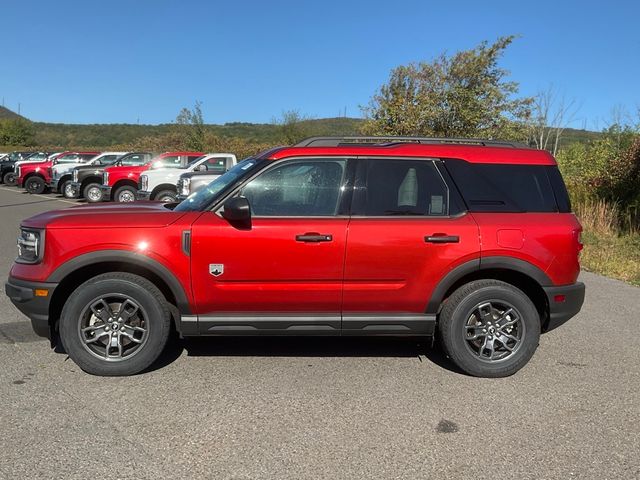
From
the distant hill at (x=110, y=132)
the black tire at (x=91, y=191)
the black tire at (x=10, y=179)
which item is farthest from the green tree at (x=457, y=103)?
the distant hill at (x=110, y=132)

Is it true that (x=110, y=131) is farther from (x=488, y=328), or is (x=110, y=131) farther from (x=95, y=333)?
(x=488, y=328)

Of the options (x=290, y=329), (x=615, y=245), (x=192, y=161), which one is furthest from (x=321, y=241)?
(x=192, y=161)

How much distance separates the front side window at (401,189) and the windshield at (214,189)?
90 cm

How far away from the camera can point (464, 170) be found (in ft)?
14.0

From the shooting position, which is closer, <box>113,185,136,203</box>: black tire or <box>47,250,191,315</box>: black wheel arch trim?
<box>47,250,191,315</box>: black wheel arch trim

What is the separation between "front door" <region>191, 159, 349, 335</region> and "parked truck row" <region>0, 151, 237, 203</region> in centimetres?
859

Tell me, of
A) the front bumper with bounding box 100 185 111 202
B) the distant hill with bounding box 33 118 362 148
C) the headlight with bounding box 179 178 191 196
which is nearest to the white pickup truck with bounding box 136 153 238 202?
the headlight with bounding box 179 178 191 196

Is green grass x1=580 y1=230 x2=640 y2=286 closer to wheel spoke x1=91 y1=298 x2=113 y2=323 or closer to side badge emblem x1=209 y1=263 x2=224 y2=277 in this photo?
side badge emblem x1=209 y1=263 x2=224 y2=277

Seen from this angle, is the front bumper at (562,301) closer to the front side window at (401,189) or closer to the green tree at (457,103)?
the front side window at (401,189)

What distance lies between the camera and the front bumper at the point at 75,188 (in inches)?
767

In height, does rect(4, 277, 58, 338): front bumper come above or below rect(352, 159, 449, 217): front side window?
below

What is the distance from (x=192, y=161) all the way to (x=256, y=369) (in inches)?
517

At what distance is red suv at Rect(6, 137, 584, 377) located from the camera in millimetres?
3934

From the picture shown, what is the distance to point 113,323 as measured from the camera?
4.02 meters
